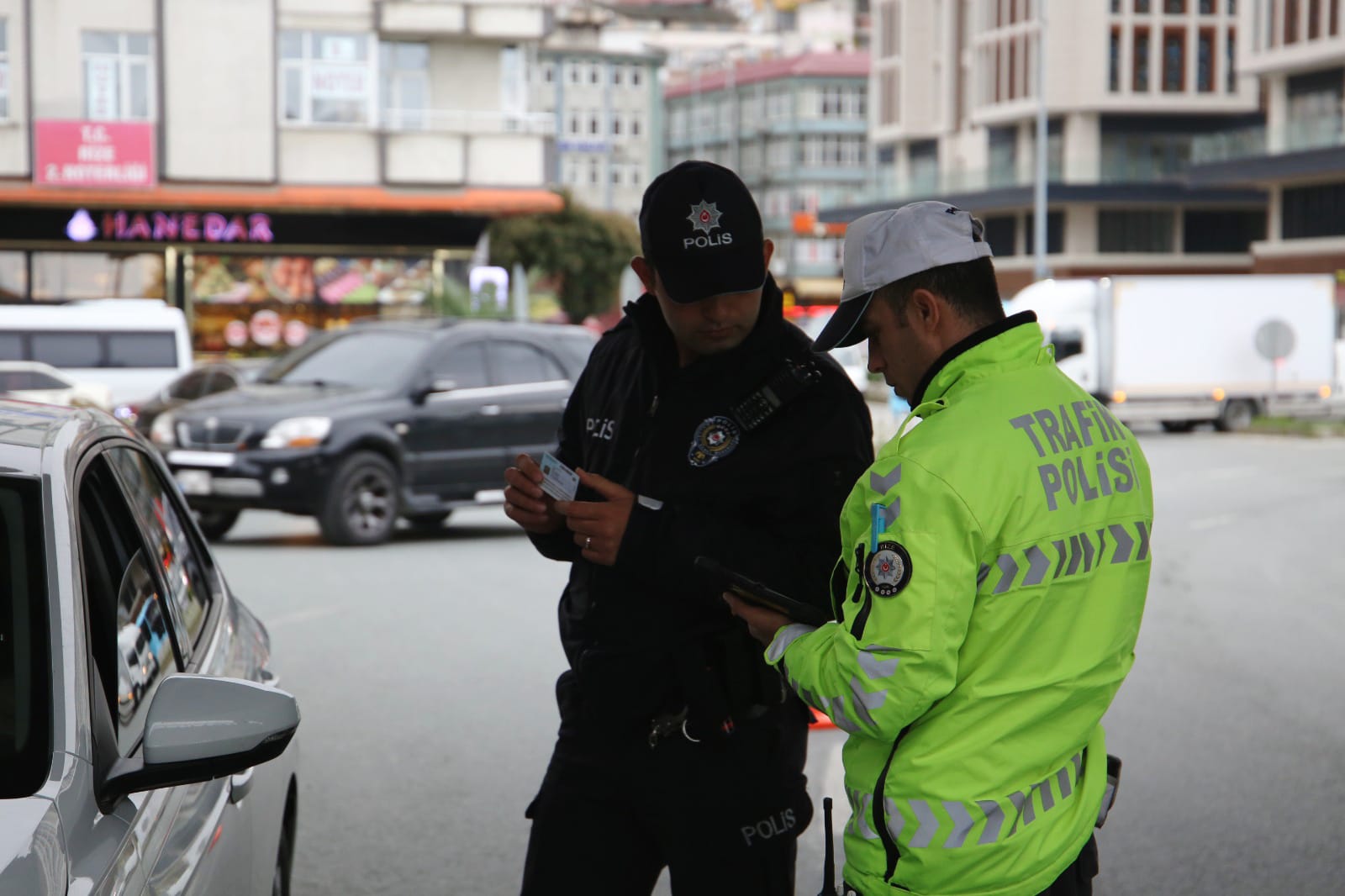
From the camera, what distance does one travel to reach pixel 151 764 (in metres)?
2.53

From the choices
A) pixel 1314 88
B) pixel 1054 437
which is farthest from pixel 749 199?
pixel 1314 88

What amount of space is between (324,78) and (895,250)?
123 ft

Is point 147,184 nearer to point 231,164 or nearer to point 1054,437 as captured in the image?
point 231,164

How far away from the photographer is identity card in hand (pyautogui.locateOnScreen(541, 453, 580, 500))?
307cm

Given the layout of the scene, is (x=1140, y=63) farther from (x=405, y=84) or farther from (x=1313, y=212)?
(x=405, y=84)

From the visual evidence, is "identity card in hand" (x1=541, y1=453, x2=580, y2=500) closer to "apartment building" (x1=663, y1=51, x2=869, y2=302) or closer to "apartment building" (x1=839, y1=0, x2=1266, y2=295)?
"apartment building" (x1=839, y1=0, x2=1266, y2=295)

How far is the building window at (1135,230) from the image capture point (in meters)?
76.4

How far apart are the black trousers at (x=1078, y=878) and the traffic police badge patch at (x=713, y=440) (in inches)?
31.9

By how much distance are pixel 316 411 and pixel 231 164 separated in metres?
24.7

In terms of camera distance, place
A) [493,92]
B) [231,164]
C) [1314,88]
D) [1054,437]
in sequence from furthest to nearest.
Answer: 1. [1314,88]
2. [493,92]
3. [231,164]
4. [1054,437]

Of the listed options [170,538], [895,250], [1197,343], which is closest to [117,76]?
[1197,343]

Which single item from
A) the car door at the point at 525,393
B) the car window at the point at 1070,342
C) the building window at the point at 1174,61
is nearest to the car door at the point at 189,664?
the car door at the point at 525,393

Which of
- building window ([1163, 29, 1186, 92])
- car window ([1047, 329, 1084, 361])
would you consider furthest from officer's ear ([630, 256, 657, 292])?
building window ([1163, 29, 1186, 92])

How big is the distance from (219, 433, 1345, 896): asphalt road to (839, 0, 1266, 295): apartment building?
6233 cm
